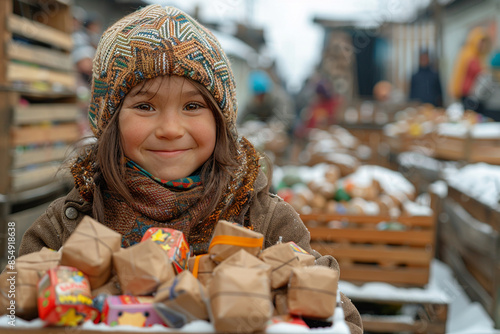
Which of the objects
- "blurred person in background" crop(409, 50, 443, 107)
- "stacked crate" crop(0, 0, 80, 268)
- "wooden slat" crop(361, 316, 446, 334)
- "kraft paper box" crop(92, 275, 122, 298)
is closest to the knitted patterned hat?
"kraft paper box" crop(92, 275, 122, 298)

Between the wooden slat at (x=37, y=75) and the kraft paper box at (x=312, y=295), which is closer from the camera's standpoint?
the kraft paper box at (x=312, y=295)

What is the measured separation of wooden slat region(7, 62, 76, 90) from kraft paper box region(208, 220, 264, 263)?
8.84 feet

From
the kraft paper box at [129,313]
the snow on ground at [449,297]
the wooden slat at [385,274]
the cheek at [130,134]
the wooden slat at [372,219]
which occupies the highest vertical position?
the cheek at [130,134]

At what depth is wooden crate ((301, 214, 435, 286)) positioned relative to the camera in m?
2.85

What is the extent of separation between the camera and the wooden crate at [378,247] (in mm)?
2848

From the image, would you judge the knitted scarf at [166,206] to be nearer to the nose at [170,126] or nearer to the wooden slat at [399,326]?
the nose at [170,126]

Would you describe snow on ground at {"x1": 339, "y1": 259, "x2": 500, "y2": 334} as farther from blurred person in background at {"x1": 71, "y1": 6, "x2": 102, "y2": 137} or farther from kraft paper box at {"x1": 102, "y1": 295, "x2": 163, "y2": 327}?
blurred person in background at {"x1": 71, "y1": 6, "x2": 102, "y2": 137}

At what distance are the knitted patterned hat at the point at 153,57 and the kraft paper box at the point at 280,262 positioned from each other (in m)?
0.57

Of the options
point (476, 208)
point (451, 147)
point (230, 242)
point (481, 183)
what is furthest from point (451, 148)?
point (230, 242)

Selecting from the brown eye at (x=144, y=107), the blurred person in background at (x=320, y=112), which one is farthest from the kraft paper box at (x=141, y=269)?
the blurred person in background at (x=320, y=112)

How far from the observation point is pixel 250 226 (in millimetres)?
1430

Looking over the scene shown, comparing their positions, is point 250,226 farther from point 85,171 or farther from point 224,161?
point 85,171

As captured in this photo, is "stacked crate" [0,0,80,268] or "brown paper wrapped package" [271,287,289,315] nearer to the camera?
"brown paper wrapped package" [271,287,289,315]

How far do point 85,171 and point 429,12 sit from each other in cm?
1451
